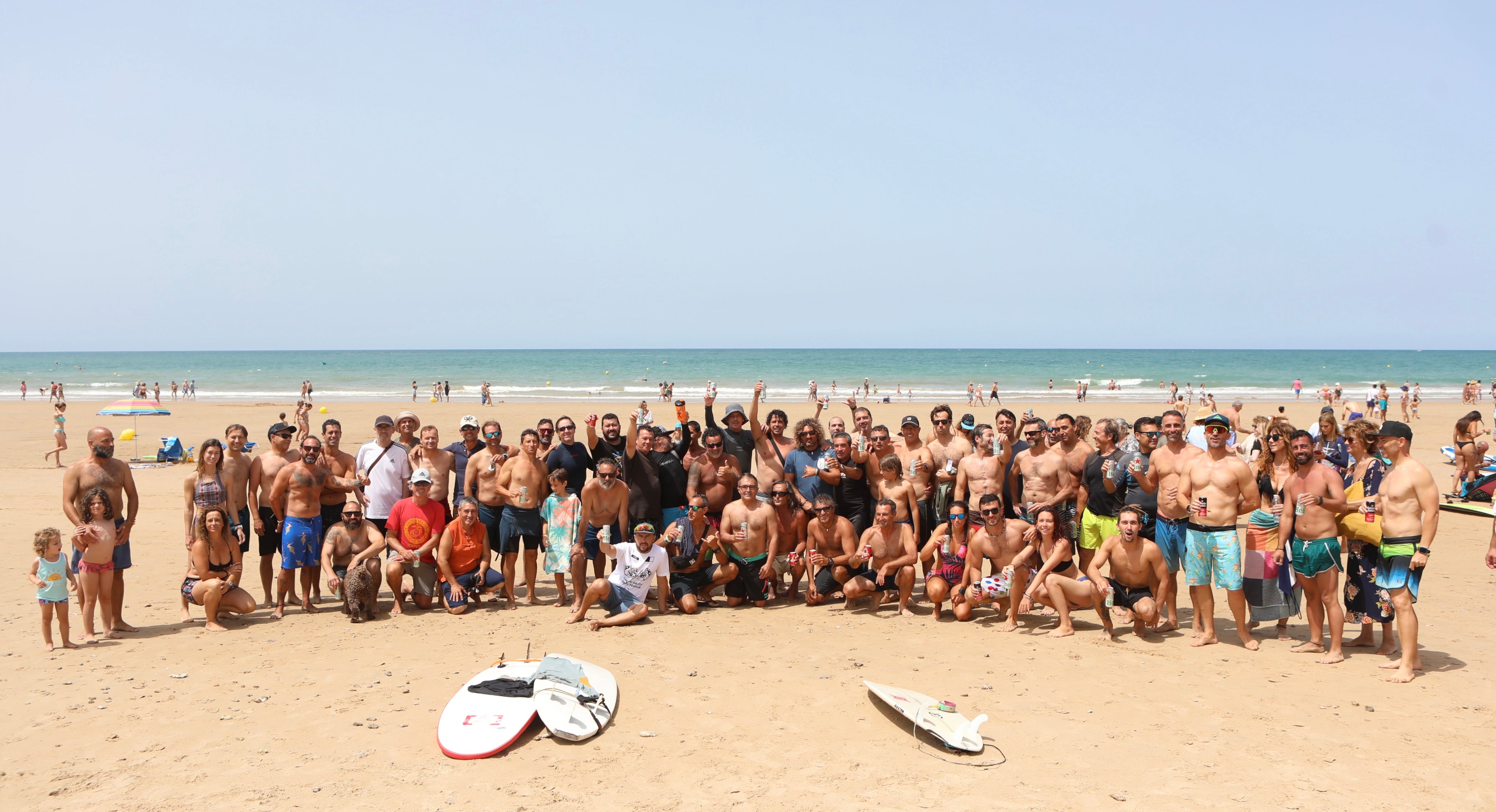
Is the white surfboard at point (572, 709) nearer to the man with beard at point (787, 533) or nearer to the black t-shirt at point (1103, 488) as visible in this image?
the man with beard at point (787, 533)

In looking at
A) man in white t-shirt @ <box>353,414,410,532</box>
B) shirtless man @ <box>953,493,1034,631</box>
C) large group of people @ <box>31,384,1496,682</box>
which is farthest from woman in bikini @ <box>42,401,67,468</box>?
shirtless man @ <box>953,493,1034,631</box>

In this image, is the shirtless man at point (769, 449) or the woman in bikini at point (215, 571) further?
the shirtless man at point (769, 449)

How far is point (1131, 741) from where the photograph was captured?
16.9 feet

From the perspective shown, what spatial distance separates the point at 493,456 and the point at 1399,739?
7.26 metres

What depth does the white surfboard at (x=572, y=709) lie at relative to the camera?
203 inches

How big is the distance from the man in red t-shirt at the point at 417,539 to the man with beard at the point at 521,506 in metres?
0.52

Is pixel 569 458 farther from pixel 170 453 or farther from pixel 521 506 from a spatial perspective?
pixel 170 453

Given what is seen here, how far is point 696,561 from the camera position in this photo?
803 cm

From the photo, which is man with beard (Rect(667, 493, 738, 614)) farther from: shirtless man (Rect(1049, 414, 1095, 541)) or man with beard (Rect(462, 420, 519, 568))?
shirtless man (Rect(1049, 414, 1095, 541))

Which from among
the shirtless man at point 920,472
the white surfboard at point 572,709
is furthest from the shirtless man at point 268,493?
the shirtless man at point 920,472

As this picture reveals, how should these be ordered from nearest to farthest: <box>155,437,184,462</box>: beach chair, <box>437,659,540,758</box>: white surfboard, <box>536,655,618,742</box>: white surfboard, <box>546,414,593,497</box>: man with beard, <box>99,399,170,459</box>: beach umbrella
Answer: <box>437,659,540,758</box>: white surfboard → <box>536,655,618,742</box>: white surfboard → <box>546,414,593,497</box>: man with beard → <box>155,437,184,462</box>: beach chair → <box>99,399,170,459</box>: beach umbrella

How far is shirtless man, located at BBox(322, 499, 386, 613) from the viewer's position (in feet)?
25.3

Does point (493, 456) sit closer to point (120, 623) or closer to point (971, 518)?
point (120, 623)

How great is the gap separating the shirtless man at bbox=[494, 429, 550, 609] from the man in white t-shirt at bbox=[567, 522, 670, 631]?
79 centimetres
